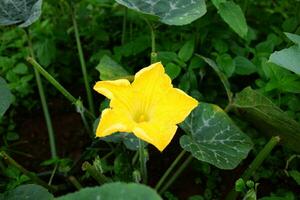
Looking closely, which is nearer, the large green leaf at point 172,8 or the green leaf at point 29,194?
the green leaf at point 29,194

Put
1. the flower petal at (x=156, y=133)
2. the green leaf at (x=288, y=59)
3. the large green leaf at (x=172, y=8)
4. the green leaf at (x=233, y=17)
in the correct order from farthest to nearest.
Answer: the green leaf at (x=233, y=17)
the large green leaf at (x=172, y=8)
the green leaf at (x=288, y=59)
the flower petal at (x=156, y=133)

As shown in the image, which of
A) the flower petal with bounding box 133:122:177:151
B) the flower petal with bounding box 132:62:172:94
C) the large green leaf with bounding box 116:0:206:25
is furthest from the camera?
the large green leaf with bounding box 116:0:206:25

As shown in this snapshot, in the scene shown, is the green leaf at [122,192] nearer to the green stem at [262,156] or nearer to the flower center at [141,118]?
the flower center at [141,118]

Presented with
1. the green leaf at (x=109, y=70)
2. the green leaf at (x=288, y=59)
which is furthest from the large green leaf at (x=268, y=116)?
the green leaf at (x=109, y=70)

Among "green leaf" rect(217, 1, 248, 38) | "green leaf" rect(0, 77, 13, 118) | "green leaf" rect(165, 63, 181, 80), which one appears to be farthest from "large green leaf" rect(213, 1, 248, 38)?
"green leaf" rect(0, 77, 13, 118)

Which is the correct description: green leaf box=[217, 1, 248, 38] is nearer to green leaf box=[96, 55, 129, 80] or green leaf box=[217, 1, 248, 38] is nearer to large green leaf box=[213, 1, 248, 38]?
large green leaf box=[213, 1, 248, 38]

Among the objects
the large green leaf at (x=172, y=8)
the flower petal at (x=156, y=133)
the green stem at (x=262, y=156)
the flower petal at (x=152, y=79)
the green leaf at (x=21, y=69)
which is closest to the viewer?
the flower petal at (x=156, y=133)

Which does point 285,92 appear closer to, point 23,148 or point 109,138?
point 109,138

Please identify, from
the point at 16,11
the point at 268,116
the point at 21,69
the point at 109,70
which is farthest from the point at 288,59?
the point at 21,69
